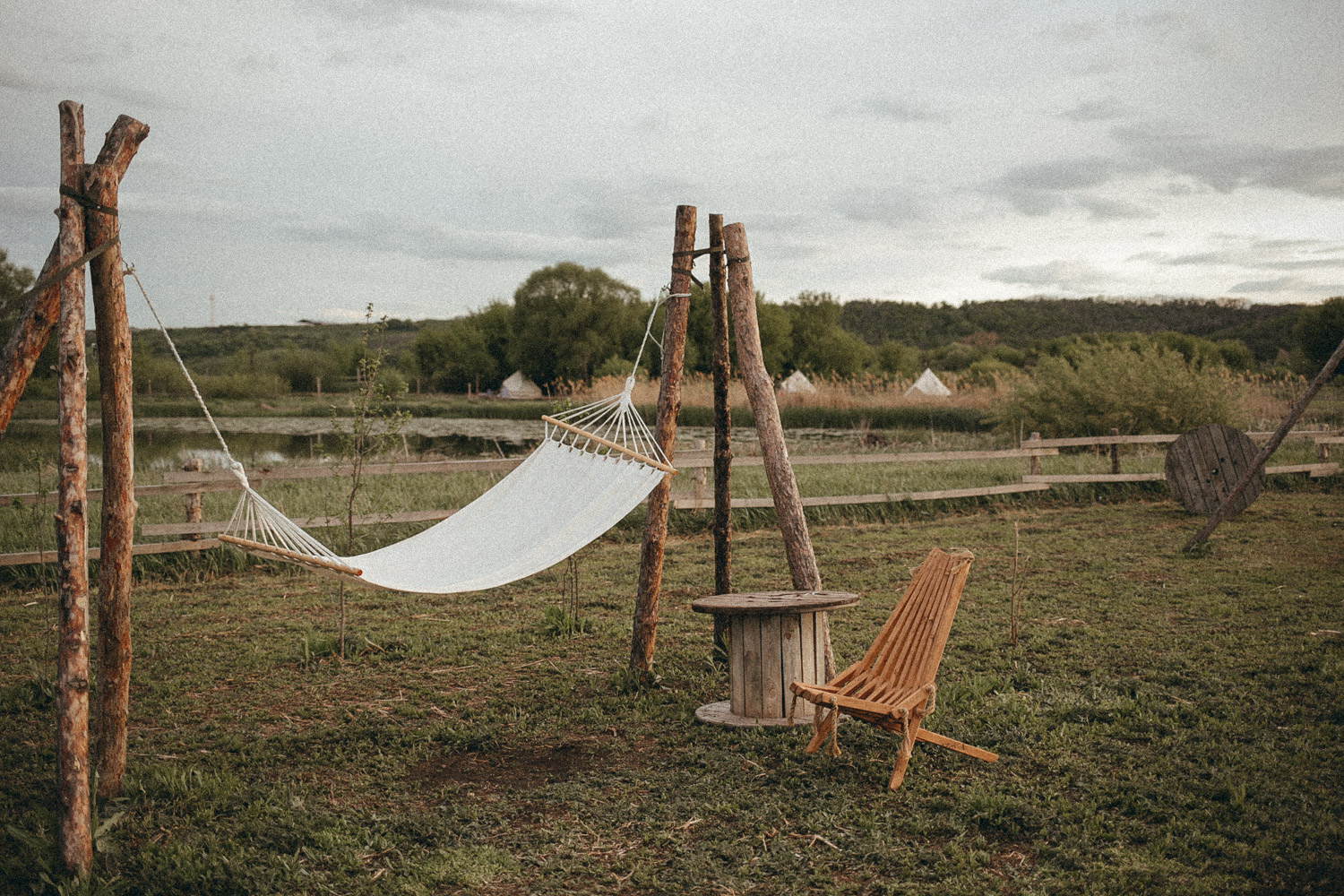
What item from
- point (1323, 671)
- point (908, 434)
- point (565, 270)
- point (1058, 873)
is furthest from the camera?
point (565, 270)

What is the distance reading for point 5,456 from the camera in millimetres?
12695

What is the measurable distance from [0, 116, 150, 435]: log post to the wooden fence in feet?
7.40

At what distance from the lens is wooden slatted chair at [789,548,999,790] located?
3.18m

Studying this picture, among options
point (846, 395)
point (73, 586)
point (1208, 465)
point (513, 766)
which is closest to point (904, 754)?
point (513, 766)

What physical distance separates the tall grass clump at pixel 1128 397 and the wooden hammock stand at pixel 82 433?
12553 mm

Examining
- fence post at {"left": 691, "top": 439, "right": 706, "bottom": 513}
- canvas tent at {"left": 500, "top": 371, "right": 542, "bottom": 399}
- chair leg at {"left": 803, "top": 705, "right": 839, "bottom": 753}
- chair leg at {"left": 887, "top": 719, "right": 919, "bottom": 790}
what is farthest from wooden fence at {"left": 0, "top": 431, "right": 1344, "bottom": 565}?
canvas tent at {"left": 500, "top": 371, "right": 542, "bottom": 399}

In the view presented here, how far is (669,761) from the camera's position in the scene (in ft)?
11.3

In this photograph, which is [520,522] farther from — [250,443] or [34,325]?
[250,443]

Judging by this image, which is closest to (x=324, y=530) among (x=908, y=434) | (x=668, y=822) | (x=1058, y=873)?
(x=668, y=822)

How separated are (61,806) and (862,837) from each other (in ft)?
7.96

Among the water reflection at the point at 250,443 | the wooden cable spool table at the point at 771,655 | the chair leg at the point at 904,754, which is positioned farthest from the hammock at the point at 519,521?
the water reflection at the point at 250,443

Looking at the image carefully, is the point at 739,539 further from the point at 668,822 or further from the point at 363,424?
the point at 668,822

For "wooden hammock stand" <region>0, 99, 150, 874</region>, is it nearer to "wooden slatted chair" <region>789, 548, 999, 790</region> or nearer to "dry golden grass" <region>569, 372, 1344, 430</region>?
"wooden slatted chair" <region>789, 548, 999, 790</region>

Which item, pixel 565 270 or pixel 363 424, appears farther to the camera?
pixel 565 270
